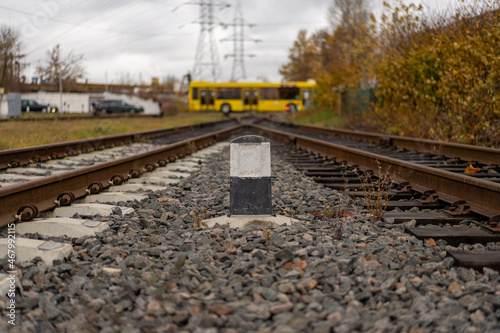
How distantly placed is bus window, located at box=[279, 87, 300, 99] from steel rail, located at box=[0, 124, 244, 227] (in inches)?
1277

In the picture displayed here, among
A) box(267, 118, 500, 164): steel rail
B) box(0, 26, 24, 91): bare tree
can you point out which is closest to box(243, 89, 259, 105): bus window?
box(0, 26, 24, 91): bare tree

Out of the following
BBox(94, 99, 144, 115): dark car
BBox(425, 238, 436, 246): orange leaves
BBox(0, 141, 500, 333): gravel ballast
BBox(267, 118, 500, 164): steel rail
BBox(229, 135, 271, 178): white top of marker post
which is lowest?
BBox(0, 141, 500, 333): gravel ballast

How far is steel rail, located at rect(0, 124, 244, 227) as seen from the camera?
4.07m

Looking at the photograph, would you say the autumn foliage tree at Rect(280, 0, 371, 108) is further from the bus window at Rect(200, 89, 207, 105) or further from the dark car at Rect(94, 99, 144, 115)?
the dark car at Rect(94, 99, 144, 115)

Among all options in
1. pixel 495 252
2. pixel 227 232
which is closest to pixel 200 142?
pixel 227 232

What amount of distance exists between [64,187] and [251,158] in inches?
79.7

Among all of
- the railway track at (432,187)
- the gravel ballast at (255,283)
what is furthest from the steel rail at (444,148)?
the gravel ballast at (255,283)

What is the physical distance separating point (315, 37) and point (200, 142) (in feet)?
195

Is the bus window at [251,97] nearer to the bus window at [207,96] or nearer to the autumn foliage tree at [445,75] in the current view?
the bus window at [207,96]

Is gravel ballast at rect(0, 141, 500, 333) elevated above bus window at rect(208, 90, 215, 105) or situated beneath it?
situated beneath

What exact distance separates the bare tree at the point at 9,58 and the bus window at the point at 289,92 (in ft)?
68.9

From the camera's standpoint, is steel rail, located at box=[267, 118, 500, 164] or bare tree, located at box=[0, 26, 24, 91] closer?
steel rail, located at box=[267, 118, 500, 164]

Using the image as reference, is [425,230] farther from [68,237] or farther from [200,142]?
[200,142]

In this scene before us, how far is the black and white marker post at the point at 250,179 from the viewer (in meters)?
4.57
